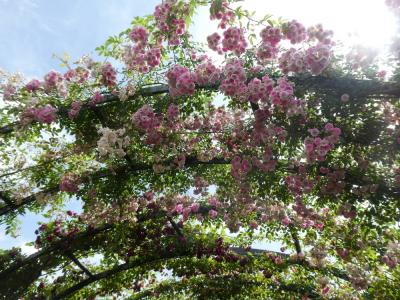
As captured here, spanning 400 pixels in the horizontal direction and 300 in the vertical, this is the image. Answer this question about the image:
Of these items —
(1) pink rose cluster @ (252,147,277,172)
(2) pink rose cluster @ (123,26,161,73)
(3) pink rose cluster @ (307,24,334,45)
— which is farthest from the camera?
(1) pink rose cluster @ (252,147,277,172)

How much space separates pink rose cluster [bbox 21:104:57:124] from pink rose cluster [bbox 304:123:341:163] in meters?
A: 4.04

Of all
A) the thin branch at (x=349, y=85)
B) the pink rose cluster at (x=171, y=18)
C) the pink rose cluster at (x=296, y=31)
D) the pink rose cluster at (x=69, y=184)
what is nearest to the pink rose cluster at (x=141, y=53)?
the pink rose cluster at (x=171, y=18)

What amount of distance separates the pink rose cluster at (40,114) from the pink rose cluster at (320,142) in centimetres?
404

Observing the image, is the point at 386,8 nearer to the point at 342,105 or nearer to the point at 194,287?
the point at 342,105

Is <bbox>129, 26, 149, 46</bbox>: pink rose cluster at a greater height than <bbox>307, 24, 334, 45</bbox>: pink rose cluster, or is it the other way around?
<bbox>129, 26, 149, 46</bbox>: pink rose cluster

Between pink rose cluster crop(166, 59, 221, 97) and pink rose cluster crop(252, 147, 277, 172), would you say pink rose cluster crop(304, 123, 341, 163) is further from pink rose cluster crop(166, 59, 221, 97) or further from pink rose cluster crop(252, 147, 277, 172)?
pink rose cluster crop(166, 59, 221, 97)

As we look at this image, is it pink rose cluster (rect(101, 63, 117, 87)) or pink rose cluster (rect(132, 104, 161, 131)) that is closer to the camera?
pink rose cluster (rect(132, 104, 161, 131))

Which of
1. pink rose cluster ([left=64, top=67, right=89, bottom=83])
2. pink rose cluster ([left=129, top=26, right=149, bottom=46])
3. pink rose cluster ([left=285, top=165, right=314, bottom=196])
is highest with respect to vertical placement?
pink rose cluster ([left=129, top=26, right=149, bottom=46])

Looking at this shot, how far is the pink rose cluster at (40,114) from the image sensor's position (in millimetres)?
5887

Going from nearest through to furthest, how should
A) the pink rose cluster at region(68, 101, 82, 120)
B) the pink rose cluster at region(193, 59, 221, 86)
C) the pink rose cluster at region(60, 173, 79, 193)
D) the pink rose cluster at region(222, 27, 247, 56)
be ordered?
the pink rose cluster at region(222, 27, 247, 56)
the pink rose cluster at region(193, 59, 221, 86)
the pink rose cluster at region(68, 101, 82, 120)
the pink rose cluster at region(60, 173, 79, 193)

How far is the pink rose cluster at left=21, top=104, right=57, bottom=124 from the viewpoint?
5.89 meters

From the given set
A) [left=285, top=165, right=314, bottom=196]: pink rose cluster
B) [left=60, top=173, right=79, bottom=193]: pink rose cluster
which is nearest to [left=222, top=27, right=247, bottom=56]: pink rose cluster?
[left=285, top=165, right=314, bottom=196]: pink rose cluster

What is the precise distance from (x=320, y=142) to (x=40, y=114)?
14.3ft

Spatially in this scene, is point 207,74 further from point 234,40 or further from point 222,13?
point 222,13
